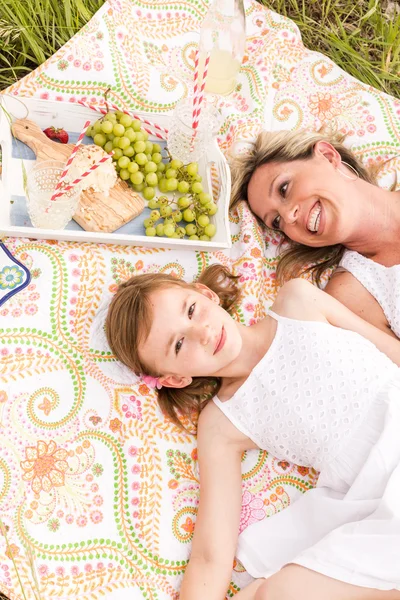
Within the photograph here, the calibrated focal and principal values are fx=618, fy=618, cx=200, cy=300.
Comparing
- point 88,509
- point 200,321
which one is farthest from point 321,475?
point 88,509

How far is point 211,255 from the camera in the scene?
3191mm

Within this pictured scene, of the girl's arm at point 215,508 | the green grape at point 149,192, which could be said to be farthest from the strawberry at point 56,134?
the girl's arm at point 215,508

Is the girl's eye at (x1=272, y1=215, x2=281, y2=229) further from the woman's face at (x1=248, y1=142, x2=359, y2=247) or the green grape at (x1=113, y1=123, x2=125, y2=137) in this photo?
the green grape at (x1=113, y1=123, x2=125, y2=137)

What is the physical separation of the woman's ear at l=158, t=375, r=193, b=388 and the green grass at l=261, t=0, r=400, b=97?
7.80 feet

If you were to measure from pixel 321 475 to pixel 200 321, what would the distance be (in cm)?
83

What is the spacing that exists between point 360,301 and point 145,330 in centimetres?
117

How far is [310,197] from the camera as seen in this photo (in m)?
Answer: 3.02

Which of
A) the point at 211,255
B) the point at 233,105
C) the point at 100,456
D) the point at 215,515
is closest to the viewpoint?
the point at 215,515

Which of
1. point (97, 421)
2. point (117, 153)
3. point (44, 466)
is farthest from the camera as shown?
point (117, 153)

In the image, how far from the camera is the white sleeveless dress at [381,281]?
118 inches

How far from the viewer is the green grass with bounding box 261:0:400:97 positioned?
154 inches

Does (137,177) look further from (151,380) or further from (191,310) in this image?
(151,380)

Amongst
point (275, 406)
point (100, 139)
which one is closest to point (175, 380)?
point (275, 406)

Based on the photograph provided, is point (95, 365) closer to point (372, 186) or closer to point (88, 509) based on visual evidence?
point (88, 509)
